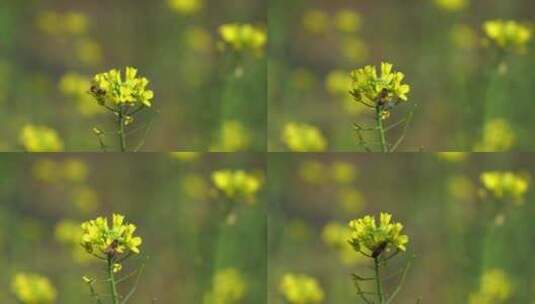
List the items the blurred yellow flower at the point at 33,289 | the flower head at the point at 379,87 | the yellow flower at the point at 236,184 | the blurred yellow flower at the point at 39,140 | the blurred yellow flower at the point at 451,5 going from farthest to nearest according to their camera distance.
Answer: the blurred yellow flower at the point at 451,5 < the blurred yellow flower at the point at 33,289 < the blurred yellow flower at the point at 39,140 < the yellow flower at the point at 236,184 < the flower head at the point at 379,87

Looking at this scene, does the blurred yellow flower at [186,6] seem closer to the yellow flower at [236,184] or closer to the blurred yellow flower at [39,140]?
the blurred yellow flower at [39,140]

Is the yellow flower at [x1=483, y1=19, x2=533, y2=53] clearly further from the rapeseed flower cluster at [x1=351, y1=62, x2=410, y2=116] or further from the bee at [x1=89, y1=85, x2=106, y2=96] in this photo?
Answer: the bee at [x1=89, y1=85, x2=106, y2=96]

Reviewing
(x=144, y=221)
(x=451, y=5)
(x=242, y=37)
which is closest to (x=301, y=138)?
(x=242, y=37)

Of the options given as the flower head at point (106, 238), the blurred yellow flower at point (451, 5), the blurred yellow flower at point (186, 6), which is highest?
the blurred yellow flower at point (451, 5)

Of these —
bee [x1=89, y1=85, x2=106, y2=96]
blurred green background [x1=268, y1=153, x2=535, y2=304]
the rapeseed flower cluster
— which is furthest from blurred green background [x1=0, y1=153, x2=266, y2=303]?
the rapeseed flower cluster

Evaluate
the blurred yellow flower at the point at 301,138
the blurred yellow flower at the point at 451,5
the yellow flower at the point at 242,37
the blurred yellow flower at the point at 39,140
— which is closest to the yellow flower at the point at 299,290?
the blurred yellow flower at the point at 301,138

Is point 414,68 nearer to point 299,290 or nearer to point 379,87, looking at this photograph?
point 299,290

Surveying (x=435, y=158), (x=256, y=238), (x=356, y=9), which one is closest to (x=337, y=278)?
(x=256, y=238)
